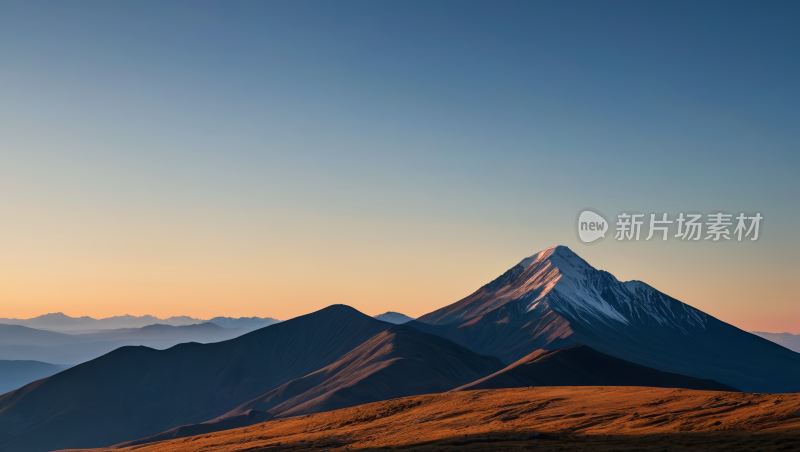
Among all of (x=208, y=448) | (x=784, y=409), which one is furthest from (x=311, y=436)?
(x=784, y=409)

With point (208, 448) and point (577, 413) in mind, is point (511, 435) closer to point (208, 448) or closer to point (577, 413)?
point (577, 413)

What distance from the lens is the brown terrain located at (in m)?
56.3

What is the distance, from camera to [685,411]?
217ft

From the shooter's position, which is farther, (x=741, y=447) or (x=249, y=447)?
(x=249, y=447)

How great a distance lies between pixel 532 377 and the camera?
197250mm

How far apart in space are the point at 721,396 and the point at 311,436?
4982cm

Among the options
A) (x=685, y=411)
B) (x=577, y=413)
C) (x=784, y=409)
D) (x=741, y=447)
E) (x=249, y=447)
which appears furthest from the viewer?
(x=249, y=447)

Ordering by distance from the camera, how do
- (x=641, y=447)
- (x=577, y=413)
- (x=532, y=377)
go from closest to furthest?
(x=641, y=447) → (x=577, y=413) → (x=532, y=377)

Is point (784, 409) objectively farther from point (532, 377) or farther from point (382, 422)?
point (532, 377)

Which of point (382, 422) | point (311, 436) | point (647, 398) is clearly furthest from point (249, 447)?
point (647, 398)

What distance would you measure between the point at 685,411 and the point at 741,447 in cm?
1567

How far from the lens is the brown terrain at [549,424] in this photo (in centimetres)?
5631

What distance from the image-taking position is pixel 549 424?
A: 2778 inches

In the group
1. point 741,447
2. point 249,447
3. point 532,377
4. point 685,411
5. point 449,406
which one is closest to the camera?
point 741,447
